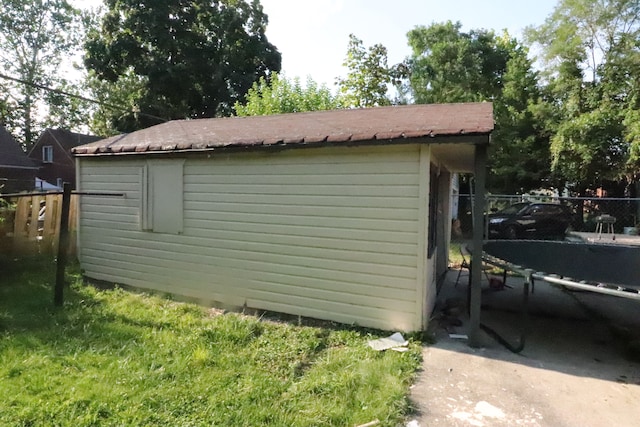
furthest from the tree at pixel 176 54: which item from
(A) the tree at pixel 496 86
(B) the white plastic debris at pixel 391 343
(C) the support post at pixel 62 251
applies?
(B) the white plastic debris at pixel 391 343

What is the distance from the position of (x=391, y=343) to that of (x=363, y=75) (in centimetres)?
1549

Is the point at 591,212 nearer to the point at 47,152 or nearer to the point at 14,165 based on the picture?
the point at 14,165

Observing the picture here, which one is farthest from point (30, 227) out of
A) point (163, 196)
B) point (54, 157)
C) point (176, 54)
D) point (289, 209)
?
point (54, 157)

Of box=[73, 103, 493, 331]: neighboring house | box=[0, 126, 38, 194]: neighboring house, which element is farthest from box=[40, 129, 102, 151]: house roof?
box=[73, 103, 493, 331]: neighboring house

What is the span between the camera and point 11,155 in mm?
24578

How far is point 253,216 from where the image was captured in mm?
5621

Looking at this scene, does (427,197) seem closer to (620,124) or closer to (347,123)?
(347,123)

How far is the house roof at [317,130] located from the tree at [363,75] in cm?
1123

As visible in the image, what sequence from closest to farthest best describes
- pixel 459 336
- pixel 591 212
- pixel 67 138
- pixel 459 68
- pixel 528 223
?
pixel 459 336
pixel 528 223
pixel 591 212
pixel 459 68
pixel 67 138

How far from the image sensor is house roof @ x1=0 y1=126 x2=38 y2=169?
78.7 feet

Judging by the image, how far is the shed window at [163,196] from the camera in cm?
617

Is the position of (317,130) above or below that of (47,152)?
below

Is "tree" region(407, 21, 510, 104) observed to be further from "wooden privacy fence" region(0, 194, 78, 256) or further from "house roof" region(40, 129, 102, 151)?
"house roof" region(40, 129, 102, 151)

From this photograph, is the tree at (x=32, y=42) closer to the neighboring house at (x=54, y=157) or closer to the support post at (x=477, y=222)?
the neighboring house at (x=54, y=157)
